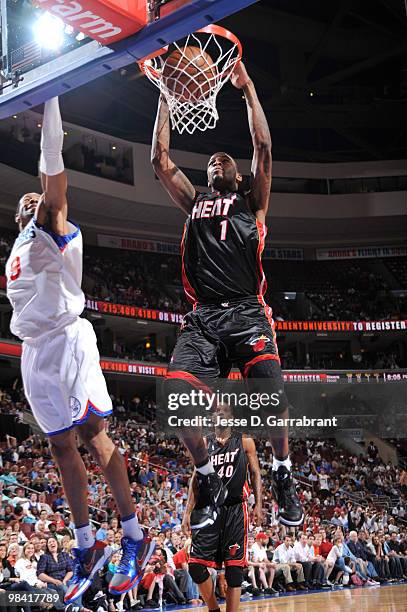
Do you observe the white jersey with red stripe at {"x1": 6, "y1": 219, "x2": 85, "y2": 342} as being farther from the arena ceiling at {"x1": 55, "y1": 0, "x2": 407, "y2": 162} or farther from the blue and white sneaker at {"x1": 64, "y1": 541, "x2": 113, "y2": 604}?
the arena ceiling at {"x1": 55, "y1": 0, "x2": 407, "y2": 162}

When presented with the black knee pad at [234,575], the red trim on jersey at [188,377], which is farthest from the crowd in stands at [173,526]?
the red trim on jersey at [188,377]

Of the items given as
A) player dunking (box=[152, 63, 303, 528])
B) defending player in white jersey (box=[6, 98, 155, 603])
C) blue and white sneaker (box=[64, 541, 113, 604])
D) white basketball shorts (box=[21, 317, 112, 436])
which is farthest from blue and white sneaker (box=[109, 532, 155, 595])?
white basketball shorts (box=[21, 317, 112, 436])

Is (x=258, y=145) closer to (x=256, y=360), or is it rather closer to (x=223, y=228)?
(x=223, y=228)

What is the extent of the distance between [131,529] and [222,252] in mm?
1973

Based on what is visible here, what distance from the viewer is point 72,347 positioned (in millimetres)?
5191

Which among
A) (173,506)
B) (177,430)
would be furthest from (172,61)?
(173,506)

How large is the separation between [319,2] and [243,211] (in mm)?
26788

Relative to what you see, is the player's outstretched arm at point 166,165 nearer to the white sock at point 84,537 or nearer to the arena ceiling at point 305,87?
the white sock at point 84,537

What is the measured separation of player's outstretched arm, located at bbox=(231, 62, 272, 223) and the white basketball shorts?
1.60 metres

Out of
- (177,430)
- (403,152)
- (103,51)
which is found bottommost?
(177,430)

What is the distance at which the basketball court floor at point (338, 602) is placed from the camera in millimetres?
10000

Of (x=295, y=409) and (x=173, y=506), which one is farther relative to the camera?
(x=173, y=506)

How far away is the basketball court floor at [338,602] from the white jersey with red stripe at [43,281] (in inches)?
252

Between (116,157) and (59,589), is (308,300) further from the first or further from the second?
(59,589)
